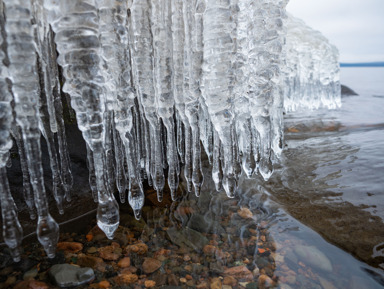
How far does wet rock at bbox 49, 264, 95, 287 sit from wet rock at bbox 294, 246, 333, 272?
5.27 ft

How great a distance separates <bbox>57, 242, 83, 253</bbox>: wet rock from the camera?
8.05 feet

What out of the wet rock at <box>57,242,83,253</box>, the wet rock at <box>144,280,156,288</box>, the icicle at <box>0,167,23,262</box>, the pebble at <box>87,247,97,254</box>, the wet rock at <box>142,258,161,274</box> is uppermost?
the icicle at <box>0,167,23,262</box>

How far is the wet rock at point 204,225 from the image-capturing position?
2797 millimetres

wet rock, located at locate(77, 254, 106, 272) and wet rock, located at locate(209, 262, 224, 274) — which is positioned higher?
wet rock, located at locate(77, 254, 106, 272)

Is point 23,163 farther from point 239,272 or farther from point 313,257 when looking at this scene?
point 313,257

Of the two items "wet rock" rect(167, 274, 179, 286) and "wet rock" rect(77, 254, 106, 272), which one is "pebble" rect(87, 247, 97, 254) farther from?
"wet rock" rect(167, 274, 179, 286)

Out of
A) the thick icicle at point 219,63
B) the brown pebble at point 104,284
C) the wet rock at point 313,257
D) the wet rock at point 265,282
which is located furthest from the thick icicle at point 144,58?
the wet rock at point 313,257

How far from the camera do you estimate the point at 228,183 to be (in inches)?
96.5

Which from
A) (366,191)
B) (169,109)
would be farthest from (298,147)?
(169,109)

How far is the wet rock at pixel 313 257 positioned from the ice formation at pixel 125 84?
0.72 m

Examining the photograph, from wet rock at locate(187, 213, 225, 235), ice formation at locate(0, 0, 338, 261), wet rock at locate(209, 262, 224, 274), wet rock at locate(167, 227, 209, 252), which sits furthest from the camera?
wet rock at locate(187, 213, 225, 235)

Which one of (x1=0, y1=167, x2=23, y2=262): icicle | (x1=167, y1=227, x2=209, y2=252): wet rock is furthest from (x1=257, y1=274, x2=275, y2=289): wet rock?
(x1=0, y1=167, x2=23, y2=262): icicle

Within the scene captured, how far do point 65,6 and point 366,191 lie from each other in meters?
3.00

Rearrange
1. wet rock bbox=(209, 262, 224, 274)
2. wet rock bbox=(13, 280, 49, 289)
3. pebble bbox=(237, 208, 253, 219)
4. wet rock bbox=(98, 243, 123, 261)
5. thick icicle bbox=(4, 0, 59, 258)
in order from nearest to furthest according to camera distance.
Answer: thick icicle bbox=(4, 0, 59, 258), wet rock bbox=(13, 280, 49, 289), wet rock bbox=(209, 262, 224, 274), wet rock bbox=(98, 243, 123, 261), pebble bbox=(237, 208, 253, 219)
